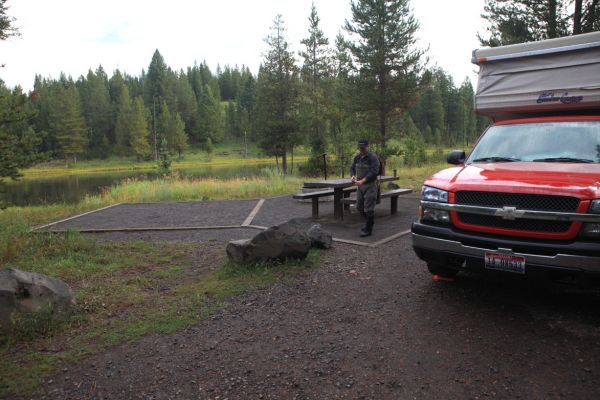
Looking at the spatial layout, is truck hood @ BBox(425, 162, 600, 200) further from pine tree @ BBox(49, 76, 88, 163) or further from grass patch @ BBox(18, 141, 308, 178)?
pine tree @ BBox(49, 76, 88, 163)

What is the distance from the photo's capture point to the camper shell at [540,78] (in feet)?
20.0

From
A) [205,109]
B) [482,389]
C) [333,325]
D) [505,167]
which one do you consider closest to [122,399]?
[333,325]

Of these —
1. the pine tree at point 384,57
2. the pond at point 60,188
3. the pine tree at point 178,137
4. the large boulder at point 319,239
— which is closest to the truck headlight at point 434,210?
the large boulder at point 319,239

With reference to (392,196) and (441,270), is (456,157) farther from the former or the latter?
(392,196)

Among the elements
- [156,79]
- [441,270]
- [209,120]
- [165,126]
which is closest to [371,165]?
[441,270]

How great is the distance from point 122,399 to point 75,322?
1.77 metres

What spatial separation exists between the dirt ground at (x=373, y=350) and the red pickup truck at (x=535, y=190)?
1.28 ft

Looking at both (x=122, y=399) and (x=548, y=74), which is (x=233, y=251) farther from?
(x=548, y=74)

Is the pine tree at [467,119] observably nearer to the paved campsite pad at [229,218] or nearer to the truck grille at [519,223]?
the paved campsite pad at [229,218]

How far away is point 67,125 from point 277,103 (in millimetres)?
52988

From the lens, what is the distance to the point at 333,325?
428 centimetres

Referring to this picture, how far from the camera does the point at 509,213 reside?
13.1 feet

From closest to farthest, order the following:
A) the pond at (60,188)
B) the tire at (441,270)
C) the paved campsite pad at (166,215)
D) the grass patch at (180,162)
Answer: the tire at (441,270) < the paved campsite pad at (166,215) < the pond at (60,188) < the grass patch at (180,162)

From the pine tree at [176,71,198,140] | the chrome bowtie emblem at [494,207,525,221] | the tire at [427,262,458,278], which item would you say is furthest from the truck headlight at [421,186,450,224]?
the pine tree at [176,71,198,140]
